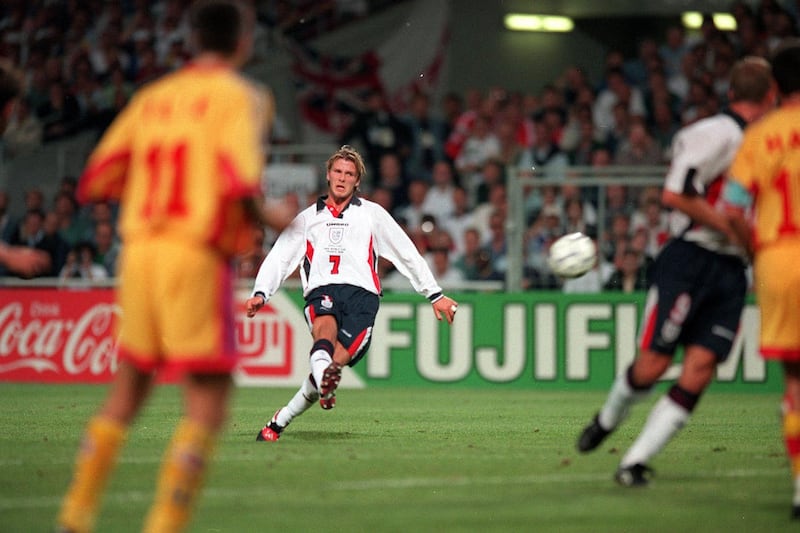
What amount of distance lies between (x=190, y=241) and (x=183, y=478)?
900 millimetres

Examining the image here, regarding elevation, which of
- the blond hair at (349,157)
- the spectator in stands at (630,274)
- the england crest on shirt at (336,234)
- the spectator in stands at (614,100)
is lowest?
the spectator in stands at (630,274)

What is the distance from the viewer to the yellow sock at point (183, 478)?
506cm

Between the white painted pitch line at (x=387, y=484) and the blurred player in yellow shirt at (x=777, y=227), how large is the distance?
4.79 feet

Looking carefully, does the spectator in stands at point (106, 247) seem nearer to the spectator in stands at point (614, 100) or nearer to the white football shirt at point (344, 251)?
the spectator in stands at point (614, 100)

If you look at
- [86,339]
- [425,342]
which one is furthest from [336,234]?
[86,339]

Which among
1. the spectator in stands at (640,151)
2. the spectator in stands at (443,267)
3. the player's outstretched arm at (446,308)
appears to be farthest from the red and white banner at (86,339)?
the player's outstretched arm at (446,308)

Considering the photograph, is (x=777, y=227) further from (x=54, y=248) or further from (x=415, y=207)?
(x=54, y=248)

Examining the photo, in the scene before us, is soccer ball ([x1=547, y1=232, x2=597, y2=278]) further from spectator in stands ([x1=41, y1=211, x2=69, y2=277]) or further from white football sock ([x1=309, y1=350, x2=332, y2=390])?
spectator in stands ([x1=41, y1=211, x2=69, y2=277])

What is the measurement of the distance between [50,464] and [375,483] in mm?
2169

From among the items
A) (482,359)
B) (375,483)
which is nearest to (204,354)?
(375,483)

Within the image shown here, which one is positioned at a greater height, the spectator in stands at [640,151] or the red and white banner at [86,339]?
the spectator in stands at [640,151]

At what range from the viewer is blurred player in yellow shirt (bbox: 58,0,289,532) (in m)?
5.25

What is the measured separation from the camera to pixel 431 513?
652 cm

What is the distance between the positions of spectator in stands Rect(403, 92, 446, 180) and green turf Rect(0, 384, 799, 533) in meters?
7.25
